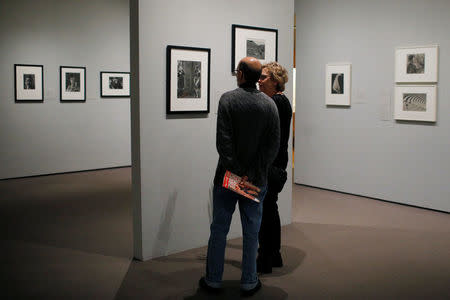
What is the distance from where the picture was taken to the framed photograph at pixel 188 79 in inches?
189

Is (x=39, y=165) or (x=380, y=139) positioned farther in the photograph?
(x=39, y=165)

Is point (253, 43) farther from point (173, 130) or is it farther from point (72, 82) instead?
point (72, 82)

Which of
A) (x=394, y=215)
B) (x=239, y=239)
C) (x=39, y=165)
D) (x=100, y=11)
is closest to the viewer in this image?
(x=239, y=239)

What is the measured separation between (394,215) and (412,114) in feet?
4.81

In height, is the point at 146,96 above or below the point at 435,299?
above

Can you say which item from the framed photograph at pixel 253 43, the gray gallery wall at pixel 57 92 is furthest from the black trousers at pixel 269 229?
the gray gallery wall at pixel 57 92

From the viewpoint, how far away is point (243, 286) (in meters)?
3.94

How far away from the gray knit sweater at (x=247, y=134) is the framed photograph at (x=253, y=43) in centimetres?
165

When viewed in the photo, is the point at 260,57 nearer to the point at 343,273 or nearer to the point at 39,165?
the point at 343,273

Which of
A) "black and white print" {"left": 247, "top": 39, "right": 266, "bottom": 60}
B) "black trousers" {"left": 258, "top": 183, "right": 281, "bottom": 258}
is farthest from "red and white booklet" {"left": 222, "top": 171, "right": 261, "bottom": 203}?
"black and white print" {"left": 247, "top": 39, "right": 266, "bottom": 60}

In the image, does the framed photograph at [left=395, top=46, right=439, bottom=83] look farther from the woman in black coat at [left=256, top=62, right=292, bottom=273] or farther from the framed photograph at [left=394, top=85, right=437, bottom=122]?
the woman in black coat at [left=256, top=62, right=292, bottom=273]

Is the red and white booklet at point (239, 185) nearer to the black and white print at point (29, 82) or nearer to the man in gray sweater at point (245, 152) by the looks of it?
the man in gray sweater at point (245, 152)

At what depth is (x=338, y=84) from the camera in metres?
7.93

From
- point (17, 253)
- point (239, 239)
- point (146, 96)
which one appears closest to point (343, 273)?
point (239, 239)
